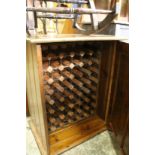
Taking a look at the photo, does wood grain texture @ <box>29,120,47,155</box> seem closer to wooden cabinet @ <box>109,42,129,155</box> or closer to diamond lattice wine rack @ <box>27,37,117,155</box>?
diamond lattice wine rack @ <box>27,37,117,155</box>

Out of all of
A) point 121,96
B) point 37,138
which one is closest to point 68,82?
point 121,96

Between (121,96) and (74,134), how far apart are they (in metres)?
0.55

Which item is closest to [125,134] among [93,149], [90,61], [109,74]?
[93,149]

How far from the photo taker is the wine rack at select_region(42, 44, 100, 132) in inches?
44.3

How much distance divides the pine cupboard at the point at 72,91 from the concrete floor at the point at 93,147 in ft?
0.15

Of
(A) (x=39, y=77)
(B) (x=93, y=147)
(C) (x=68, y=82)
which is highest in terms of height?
(A) (x=39, y=77)

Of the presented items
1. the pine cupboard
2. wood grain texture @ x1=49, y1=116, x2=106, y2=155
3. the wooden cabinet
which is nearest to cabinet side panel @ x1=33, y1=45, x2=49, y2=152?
the pine cupboard

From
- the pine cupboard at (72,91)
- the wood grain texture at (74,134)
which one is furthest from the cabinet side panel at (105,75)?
the wood grain texture at (74,134)

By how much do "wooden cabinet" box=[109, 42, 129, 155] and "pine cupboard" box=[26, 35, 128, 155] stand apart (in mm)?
54

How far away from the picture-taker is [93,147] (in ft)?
4.19

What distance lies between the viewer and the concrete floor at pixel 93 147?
1221 mm

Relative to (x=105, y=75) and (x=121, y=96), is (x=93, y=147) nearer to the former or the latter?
(x=121, y=96)
